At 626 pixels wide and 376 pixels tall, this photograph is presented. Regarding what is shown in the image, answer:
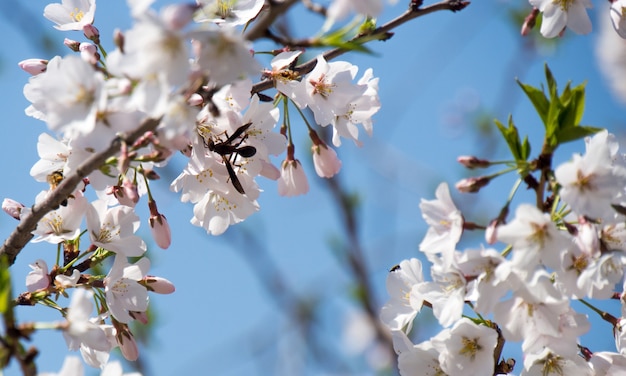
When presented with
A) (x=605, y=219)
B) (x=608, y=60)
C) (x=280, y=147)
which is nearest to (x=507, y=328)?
(x=605, y=219)

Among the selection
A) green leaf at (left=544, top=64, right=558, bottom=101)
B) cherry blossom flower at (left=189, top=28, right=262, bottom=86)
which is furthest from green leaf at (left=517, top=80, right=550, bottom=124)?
cherry blossom flower at (left=189, top=28, right=262, bottom=86)

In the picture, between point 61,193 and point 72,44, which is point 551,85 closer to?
point 61,193

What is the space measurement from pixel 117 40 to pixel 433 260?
0.83 m

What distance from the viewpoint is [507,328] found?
160cm

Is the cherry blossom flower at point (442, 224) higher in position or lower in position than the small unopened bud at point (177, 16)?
lower

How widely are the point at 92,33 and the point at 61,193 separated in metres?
0.62

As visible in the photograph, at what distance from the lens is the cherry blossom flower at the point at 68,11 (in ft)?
6.64

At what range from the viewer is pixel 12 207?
6.01 feet

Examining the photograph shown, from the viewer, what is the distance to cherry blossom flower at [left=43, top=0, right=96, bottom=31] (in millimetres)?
2025

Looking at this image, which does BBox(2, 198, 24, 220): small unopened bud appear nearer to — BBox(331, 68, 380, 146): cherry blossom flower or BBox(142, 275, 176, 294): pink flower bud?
BBox(142, 275, 176, 294): pink flower bud

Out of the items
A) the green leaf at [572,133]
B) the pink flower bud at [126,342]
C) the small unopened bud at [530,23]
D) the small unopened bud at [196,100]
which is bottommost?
the pink flower bud at [126,342]

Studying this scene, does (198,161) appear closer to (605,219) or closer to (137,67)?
(137,67)

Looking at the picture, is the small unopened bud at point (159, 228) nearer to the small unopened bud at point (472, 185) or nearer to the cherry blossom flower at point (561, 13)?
the small unopened bud at point (472, 185)

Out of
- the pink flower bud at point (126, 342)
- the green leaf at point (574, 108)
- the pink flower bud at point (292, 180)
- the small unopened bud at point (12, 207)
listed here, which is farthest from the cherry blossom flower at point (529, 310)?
the small unopened bud at point (12, 207)
